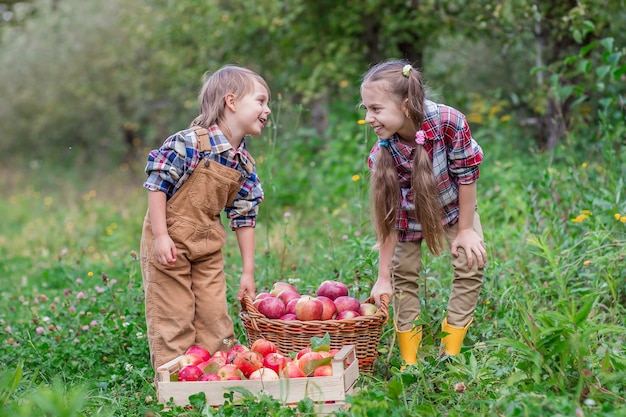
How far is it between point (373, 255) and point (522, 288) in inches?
32.5

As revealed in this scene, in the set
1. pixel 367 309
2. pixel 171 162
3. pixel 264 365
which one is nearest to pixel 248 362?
pixel 264 365

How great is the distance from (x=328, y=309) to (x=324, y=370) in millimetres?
428

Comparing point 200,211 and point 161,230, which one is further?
point 200,211

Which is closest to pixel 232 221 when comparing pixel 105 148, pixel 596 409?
pixel 596 409

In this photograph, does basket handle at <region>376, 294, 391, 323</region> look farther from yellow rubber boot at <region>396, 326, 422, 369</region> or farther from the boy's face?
the boy's face

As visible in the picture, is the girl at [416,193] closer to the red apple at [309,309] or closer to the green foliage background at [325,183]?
the green foliage background at [325,183]

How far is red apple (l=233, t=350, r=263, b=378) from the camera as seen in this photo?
114 inches

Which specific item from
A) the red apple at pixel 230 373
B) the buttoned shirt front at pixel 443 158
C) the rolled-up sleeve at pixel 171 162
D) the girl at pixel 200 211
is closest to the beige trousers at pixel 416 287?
the buttoned shirt front at pixel 443 158

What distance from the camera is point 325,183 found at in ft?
23.9

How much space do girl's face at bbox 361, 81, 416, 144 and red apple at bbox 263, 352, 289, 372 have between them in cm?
103

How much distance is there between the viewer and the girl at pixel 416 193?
3.11m

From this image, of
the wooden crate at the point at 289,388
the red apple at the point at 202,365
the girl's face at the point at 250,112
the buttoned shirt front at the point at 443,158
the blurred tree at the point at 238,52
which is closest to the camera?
the wooden crate at the point at 289,388

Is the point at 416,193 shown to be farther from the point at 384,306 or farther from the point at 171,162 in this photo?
the point at 171,162

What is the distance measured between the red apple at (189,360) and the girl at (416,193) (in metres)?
0.84
